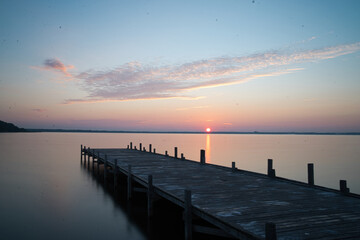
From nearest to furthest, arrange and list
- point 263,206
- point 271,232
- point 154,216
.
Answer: point 271,232, point 263,206, point 154,216

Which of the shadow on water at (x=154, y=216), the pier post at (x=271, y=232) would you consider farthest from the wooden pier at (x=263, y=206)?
the shadow on water at (x=154, y=216)

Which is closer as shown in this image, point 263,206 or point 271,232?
point 271,232

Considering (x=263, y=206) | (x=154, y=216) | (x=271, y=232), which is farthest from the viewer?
(x=154, y=216)

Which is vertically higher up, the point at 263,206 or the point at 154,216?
the point at 263,206

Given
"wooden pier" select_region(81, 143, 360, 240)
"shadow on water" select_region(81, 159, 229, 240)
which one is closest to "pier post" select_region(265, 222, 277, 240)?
"wooden pier" select_region(81, 143, 360, 240)

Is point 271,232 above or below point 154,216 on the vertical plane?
above

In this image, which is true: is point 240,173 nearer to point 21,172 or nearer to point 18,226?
point 18,226

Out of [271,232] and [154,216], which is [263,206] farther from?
[154,216]

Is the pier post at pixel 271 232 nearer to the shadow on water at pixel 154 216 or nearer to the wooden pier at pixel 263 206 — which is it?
the wooden pier at pixel 263 206

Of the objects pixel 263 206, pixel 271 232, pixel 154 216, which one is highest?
pixel 271 232

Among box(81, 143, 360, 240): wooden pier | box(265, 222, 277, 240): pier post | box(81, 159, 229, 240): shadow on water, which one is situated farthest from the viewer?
box(81, 159, 229, 240): shadow on water

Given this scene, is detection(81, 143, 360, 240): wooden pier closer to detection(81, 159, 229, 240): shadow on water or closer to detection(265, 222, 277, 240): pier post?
detection(265, 222, 277, 240): pier post

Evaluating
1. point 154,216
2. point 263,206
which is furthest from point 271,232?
point 154,216

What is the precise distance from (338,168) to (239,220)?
38.2 meters
